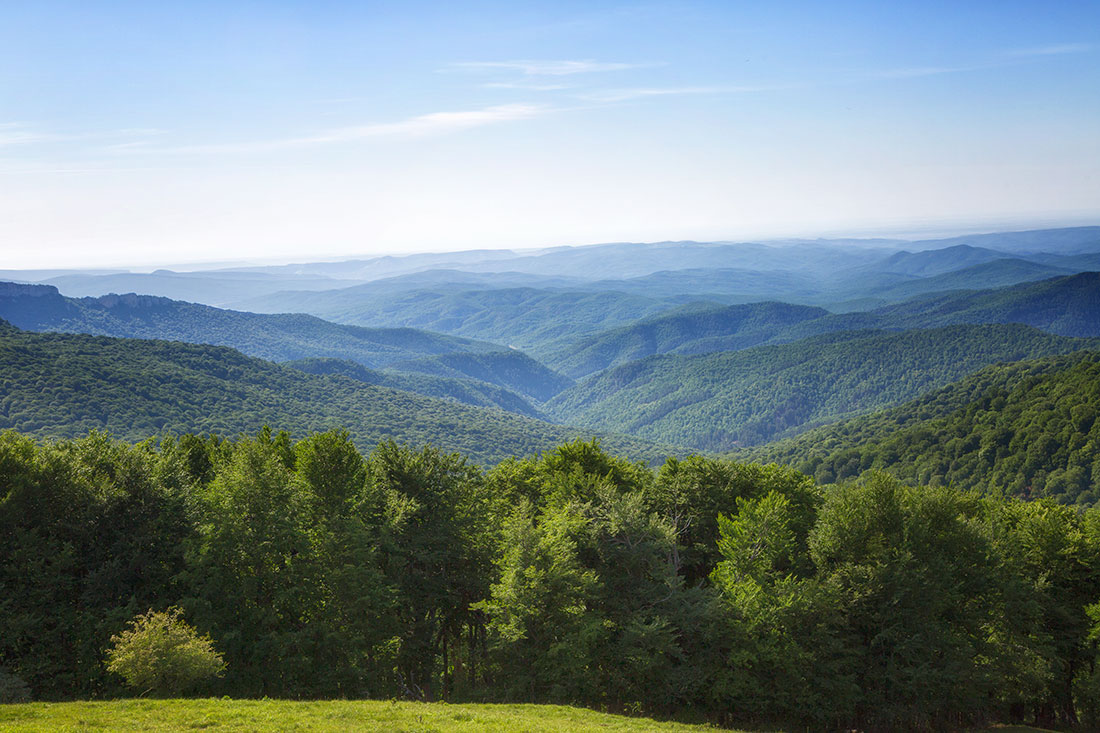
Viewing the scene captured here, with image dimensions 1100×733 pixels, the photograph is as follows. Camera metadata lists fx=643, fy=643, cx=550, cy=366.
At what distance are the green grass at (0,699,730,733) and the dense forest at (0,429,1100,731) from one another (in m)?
5.29

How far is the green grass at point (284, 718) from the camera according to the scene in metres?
21.8

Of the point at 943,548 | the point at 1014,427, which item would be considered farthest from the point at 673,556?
the point at 1014,427

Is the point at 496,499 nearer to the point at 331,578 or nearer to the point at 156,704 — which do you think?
the point at 331,578

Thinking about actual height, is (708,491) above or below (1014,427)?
above

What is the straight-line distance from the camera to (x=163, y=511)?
34656 mm

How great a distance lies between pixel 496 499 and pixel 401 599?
11.7 m

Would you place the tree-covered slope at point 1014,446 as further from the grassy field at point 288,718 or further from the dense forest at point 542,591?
A: the grassy field at point 288,718

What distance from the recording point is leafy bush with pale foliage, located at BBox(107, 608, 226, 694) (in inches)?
1048

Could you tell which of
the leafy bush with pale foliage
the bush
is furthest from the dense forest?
the leafy bush with pale foliage

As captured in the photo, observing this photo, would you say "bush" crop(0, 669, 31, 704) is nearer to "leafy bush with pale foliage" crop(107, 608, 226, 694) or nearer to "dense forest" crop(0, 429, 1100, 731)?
"dense forest" crop(0, 429, 1100, 731)

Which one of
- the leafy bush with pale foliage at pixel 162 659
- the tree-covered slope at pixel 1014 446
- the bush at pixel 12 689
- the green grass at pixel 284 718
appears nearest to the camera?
the green grass at pixel 284 718

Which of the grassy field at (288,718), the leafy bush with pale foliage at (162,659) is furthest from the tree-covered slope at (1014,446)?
the leafy bush with pale foliage at (162,659)

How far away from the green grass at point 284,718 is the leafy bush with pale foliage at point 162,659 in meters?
1.63

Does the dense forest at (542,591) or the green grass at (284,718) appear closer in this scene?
the green grass at (284,718)
